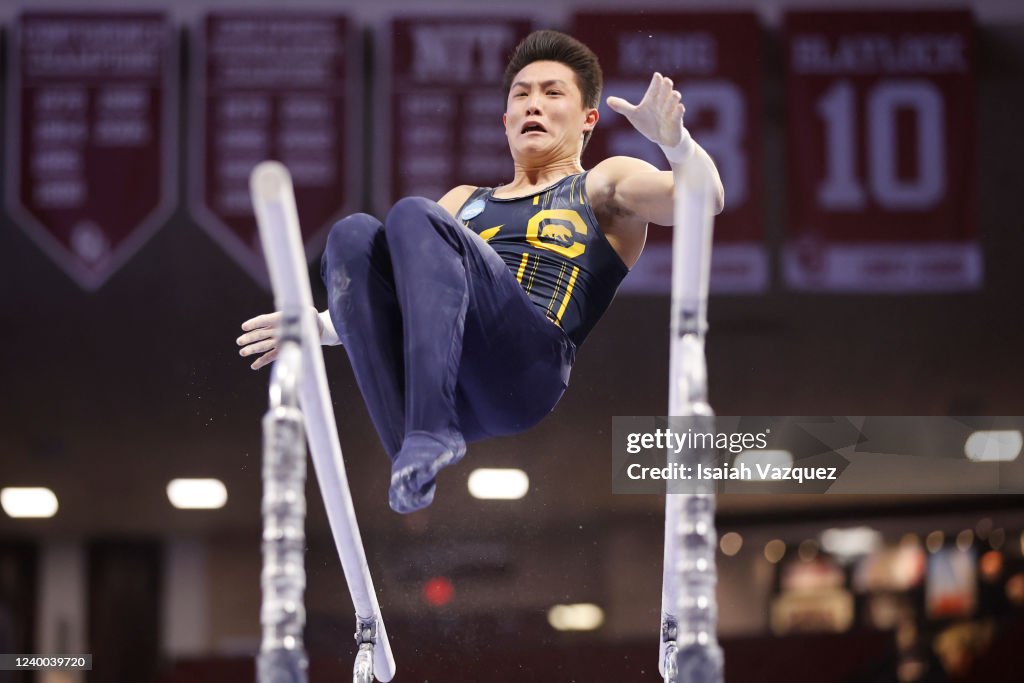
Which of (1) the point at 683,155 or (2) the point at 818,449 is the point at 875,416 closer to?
(2) the point at 818,449

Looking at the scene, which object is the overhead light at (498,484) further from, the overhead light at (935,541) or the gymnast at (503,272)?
the overhead light at (935,541)

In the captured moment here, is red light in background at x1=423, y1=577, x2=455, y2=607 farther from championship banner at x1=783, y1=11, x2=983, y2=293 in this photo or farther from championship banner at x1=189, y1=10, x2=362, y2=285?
championship banner at x1=783, y1=11, x2=983, y2=293

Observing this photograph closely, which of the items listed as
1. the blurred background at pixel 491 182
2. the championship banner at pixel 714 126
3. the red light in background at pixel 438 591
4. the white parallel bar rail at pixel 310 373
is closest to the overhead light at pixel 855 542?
the blurred background at pixel 491 182

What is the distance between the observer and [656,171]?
2.92 meters

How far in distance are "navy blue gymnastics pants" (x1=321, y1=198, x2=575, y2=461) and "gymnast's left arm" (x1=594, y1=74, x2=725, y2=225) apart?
1.29 feet

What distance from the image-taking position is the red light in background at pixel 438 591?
4.80 meters

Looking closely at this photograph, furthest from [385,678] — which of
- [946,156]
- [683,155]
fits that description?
[946,156]

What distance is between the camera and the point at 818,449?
16.7 feet

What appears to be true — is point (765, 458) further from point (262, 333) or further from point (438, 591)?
point (262, 333)

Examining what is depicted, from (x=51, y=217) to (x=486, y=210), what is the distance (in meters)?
2.94

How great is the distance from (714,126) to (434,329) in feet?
10.9

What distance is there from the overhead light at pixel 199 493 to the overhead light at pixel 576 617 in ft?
6.00

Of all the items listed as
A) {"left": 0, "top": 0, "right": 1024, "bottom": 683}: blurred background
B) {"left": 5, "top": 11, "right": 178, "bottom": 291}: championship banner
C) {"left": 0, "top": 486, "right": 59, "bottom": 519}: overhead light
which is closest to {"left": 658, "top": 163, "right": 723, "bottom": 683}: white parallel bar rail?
{"left": 0, "top": 0, "right": 1024, "bottom": 683}: blurred background

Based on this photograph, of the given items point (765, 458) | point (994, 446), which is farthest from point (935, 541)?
point (765, 458)
